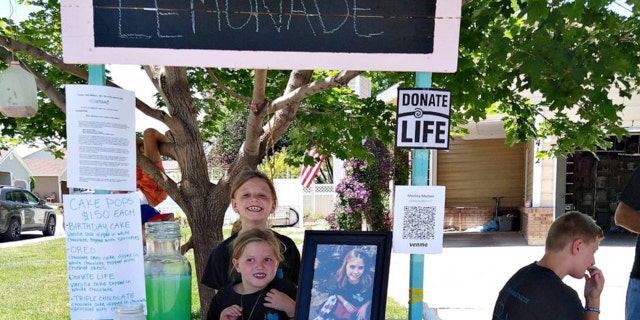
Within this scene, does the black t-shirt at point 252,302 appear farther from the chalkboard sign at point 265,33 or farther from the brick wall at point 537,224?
the brick wall at point 537,224

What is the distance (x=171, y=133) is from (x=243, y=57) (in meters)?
2.88

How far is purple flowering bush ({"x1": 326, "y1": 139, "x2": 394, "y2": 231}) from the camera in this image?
45.2ft

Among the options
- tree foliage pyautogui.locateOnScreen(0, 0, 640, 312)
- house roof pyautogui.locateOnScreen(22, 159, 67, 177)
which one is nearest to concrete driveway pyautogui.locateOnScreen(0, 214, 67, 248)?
tree foliage pyautogui.locateOnScreen(0, 0, 640, 312)

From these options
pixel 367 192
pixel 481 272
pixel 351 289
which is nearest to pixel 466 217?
pixel 367 192

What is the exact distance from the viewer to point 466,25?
397 centimetres

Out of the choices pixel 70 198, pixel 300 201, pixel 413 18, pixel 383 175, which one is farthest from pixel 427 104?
pixel 300 201

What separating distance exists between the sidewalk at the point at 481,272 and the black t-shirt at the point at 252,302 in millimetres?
4889

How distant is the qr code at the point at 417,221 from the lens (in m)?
2.33

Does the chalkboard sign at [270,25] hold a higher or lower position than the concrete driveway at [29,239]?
higher

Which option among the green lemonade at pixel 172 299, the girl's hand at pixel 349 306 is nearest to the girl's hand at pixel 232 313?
the green lemonade at pixel 172 299

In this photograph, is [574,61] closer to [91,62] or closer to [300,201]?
[91,62]

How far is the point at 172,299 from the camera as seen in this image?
2275 mm

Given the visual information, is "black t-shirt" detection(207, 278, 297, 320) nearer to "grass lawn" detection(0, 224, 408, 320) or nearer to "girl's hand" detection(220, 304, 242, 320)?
"girl's hand" detection(220, 304, 242, 320)

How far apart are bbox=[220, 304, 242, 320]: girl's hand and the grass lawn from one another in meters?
4.66
